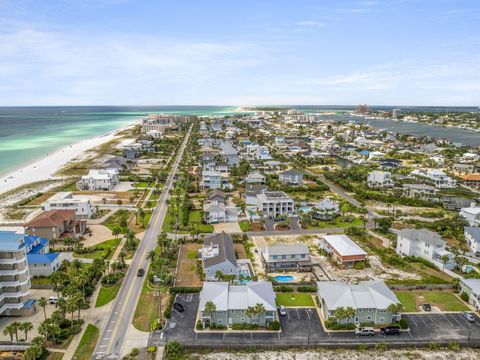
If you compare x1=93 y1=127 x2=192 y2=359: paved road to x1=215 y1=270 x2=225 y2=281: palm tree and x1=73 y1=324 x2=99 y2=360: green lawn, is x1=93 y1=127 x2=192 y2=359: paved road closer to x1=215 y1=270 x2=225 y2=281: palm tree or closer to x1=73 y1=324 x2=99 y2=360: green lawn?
x1=73 y1=324 x2=99 y2=360: green lawn

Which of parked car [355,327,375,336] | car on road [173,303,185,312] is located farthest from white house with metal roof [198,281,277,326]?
parked car [355,327,375,336]

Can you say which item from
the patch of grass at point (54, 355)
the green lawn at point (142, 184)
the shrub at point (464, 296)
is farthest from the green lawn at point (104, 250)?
the shrub at point (464, 296)

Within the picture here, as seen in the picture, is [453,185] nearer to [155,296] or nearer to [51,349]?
[155,296]

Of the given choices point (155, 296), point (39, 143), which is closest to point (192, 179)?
point (155, 296)

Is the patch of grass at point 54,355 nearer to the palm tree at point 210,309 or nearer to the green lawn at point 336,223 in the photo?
the palm tree at point 210,309

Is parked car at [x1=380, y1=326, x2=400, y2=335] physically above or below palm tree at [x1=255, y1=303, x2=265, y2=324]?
→ below

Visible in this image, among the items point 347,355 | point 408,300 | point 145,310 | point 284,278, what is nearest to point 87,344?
point 145,310
